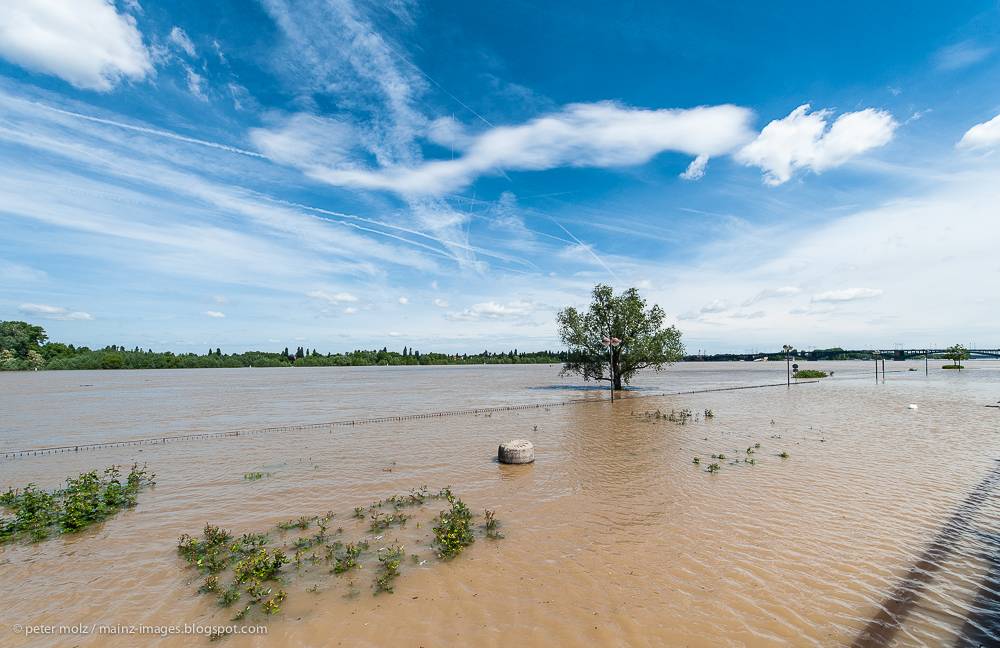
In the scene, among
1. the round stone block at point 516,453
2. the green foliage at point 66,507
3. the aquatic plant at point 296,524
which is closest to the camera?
the aquatic plant at point 296,524

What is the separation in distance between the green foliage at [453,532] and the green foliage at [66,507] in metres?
8.97

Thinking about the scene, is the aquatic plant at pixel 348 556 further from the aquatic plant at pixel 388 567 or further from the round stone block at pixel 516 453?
the round stone block at pixel 516 453

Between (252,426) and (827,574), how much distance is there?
28118 millimetres

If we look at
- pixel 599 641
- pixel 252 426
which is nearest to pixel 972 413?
pixel 599 641

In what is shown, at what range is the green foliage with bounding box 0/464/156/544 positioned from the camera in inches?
376

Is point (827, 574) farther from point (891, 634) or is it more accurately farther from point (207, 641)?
point (207, 641)

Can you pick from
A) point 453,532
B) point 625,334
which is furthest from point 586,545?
point 625,334

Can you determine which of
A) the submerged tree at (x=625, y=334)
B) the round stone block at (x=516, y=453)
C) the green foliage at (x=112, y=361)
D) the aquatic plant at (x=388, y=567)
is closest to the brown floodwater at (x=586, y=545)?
the aquatic plant at (x=388, y=567)

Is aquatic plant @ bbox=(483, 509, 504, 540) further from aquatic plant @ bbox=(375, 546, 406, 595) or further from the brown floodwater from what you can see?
aquatic plant @ bbox=(375, 546, 406, 595)

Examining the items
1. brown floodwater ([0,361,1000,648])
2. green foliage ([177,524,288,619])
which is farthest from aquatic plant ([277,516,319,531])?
green foliage ([177,524,288,619])

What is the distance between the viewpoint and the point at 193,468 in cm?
1544

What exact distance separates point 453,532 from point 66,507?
34.3 feet

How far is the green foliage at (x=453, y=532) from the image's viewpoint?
26.2ft

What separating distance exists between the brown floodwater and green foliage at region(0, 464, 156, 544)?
604 mm
